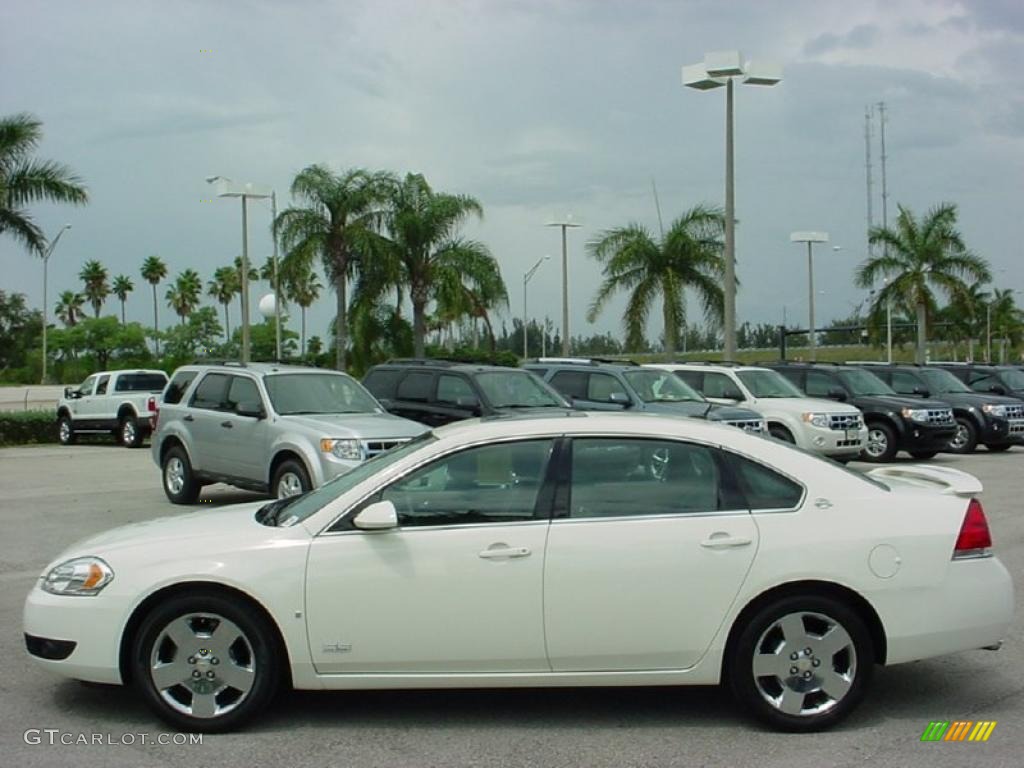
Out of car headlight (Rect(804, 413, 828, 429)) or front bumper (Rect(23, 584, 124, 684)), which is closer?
front bumper (Rect(23, 584, 124, 684))

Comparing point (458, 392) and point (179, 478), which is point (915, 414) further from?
point (179, 478)

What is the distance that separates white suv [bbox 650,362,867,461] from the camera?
19281 millimetres

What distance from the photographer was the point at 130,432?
2911 centimetres

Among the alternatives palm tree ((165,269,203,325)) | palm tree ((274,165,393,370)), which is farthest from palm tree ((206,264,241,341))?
palm tree ((274,165,393,370))

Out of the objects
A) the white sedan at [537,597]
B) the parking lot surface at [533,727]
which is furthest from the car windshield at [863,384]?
the white sedan at [537,597]

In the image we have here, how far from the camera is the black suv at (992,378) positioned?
27.4m

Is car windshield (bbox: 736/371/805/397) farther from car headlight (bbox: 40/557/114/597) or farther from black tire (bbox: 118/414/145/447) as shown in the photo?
car headlight (bbox: 40/557/114/597)

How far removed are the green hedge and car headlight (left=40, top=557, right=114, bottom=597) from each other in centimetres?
2693

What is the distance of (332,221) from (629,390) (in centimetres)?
2097

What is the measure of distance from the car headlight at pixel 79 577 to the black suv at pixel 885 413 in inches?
663

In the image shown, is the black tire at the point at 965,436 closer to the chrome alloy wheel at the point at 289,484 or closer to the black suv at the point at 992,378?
the black suv at the point at 992,378

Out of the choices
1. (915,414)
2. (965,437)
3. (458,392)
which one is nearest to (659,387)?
(458,392)

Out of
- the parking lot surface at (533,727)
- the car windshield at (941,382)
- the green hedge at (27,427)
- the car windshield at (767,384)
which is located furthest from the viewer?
the green hedge at (27,427)

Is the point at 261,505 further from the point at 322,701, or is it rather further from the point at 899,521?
the point at 899,521
